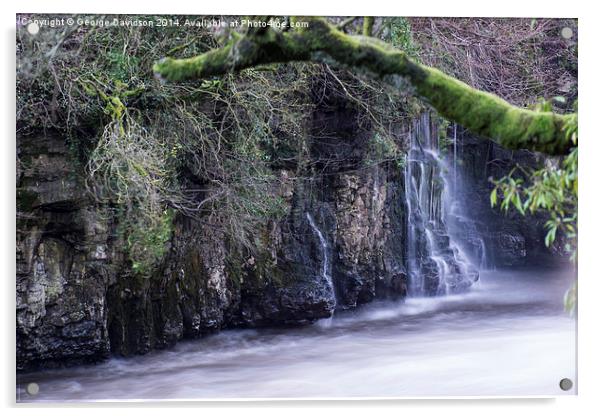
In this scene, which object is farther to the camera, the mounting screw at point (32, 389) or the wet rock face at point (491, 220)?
the wet rock face at point (491, 220)

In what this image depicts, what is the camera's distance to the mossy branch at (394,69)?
3111 mm

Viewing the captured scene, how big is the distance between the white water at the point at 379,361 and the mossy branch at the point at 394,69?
189 centimetres

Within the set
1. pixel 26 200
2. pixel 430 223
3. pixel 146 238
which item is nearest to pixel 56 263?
pixel 26 200

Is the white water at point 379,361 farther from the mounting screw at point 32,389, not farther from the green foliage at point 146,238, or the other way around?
the green foliage at point 146,238

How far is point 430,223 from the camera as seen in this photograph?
234 inches

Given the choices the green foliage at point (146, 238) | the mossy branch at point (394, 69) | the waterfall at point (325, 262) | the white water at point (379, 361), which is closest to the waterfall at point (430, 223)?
the white water at point (379, 361)

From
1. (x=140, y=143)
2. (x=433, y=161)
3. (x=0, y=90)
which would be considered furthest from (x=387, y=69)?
(x=433, y=161)

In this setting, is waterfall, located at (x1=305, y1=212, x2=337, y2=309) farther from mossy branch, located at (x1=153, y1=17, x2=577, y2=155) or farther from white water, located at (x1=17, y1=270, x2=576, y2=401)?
mossy branch, located at (x1=153, y1=17, x2=577, y2=155)

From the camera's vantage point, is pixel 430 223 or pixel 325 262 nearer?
pixel 430 223

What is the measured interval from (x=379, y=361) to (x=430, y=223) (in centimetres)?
166

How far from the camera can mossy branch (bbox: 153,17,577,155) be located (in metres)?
3.11

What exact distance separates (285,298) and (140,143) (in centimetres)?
185

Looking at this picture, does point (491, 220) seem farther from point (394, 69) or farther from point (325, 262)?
point (394, 69)

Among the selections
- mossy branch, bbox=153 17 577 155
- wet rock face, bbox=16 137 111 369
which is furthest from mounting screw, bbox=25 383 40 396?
mossy branch, bbox=153 17 577 155
